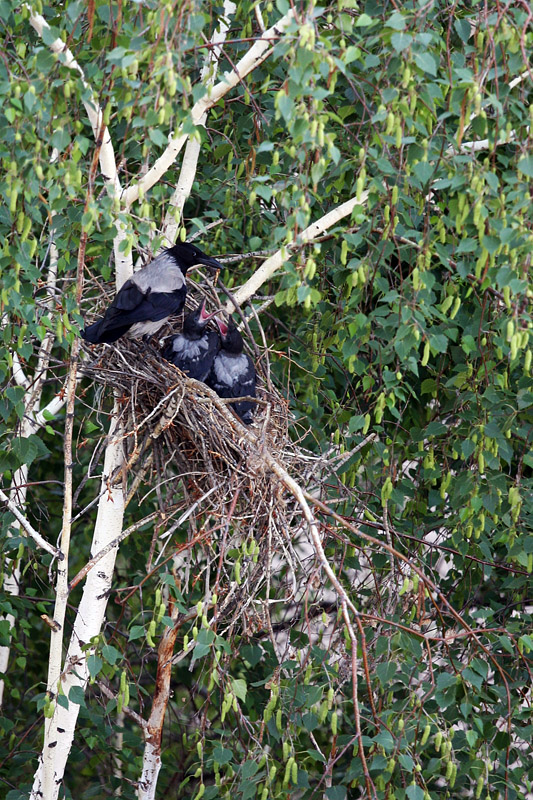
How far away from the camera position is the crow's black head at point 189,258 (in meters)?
3.97

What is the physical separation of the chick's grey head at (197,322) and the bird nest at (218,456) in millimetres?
194

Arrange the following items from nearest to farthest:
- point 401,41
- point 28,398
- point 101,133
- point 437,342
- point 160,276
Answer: point 401,41
point 101,133
point 437,342
point 160,276
point 28,398

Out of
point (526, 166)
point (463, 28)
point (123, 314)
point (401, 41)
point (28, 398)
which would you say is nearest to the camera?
point (401, 41)

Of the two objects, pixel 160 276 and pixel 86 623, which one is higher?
pixel 160 276

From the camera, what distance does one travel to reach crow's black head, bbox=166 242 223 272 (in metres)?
3.97

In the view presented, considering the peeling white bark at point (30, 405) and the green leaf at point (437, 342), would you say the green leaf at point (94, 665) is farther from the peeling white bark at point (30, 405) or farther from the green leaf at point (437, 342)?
the green leaf at point (437, 342)

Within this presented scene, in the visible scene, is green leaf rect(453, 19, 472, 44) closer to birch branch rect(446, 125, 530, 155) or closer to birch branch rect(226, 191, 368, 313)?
birch branch rect(446, 125, 530, 155)

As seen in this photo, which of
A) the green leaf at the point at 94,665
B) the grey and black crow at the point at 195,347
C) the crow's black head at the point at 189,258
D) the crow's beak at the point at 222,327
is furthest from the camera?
the crow's beak at the point at 222,327

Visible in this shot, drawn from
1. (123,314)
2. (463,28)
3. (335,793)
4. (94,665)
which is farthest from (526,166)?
(335,793)

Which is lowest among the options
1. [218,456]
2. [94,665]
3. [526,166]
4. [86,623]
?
[86,623]

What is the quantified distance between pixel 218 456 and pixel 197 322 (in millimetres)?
858

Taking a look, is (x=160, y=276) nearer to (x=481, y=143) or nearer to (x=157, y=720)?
(x=481, y=143)

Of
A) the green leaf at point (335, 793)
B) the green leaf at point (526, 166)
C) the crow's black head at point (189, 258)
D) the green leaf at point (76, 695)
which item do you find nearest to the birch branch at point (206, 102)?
the crow's black head at point (189, 258)

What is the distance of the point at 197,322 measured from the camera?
421 centimetres
